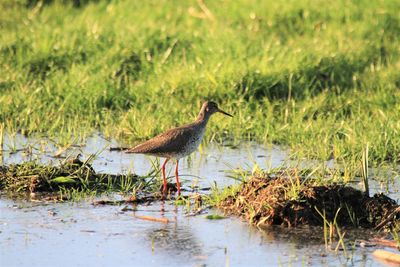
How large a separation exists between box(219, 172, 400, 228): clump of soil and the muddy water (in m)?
0.12

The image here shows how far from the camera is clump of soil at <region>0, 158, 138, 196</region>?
8.68 meters

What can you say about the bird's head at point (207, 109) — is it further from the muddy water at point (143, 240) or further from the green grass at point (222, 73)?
the muddy water at point (143, 240)

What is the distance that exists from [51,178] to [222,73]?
3.60 meters

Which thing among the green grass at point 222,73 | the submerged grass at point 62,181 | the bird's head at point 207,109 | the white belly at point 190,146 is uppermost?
the green grass at point 222,73

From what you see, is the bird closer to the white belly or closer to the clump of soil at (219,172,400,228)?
the white belly

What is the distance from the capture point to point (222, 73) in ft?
39.0

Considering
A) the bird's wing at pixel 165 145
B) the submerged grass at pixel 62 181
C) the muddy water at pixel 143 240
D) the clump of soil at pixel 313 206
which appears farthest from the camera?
the bird's wing at pixel 165 145

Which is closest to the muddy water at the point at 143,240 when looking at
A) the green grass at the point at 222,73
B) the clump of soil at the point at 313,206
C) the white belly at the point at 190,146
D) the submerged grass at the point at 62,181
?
the clump of soil at the point at 313,206

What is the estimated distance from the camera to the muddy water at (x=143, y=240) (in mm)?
6844

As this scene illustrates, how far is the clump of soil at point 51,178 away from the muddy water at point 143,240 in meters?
0.29

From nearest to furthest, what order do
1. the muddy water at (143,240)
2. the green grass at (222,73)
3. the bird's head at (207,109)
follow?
the muddy water at (143,240)
the bird's head at (207,109)
the green grass at (222,73)

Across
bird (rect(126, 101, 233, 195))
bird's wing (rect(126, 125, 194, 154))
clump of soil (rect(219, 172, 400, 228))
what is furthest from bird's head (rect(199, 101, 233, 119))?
clump of soil (rect(219, 172, 400, 228))

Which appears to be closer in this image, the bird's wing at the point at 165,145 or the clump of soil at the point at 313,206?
the clump of soil at the point at 313,206

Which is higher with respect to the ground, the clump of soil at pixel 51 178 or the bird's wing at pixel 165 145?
the bird's wing at pixel 165 145
